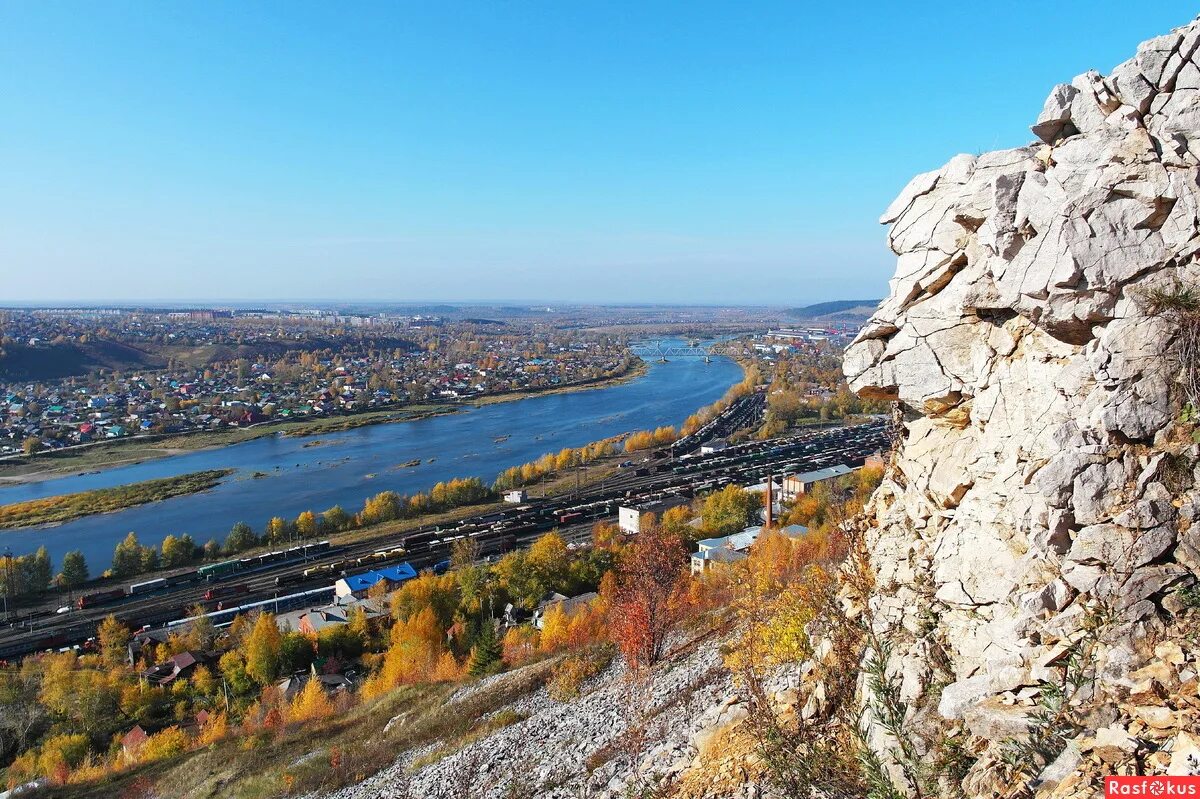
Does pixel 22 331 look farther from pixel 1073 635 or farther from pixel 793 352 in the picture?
pixel 1073 635

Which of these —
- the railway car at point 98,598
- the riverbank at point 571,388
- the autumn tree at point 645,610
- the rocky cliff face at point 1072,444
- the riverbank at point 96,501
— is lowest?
the railway car at point 98,598

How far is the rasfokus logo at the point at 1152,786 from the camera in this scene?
2.12 metres

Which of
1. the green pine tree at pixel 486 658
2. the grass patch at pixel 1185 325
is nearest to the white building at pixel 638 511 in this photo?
the green pine tree at pixel 486 658

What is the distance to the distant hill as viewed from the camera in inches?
6191

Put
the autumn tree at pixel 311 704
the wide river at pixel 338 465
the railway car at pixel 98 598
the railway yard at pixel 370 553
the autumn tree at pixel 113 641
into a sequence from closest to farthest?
the autumn tree at pixel 311 704 < the autumn tree at pixel 113 641 < the railway yard at pixel 370 553 < the railway car at pixel 98 598 < the wide river at pixel 338 465

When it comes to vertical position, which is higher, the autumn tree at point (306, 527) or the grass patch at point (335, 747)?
the grass patch at point (335, 747)

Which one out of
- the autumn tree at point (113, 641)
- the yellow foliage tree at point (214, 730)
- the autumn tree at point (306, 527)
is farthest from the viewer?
the autumn tree at point (306, 527)

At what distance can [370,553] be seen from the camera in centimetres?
2036

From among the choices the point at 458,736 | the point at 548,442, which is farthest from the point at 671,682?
the point at 548,442

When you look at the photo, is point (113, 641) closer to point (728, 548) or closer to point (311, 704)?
point (311, 704)

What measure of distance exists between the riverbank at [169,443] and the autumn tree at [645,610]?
31173 millimetres

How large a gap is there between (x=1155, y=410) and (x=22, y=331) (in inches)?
3862

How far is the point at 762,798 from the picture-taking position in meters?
3.63

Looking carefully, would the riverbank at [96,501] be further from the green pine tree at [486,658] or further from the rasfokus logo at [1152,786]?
the rasfokus logo at [1152,786]
